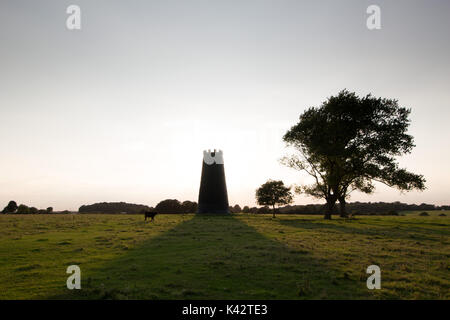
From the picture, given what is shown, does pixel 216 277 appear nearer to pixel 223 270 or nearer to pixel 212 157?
pixel 223 270

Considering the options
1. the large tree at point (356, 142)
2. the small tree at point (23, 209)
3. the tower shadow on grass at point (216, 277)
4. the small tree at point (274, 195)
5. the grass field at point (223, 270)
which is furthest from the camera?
the small tree at point (23, 209)

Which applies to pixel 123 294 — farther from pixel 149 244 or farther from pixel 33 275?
pixel 149 244

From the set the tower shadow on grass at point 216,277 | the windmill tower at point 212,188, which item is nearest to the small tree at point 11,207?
the windmill tower at point 212,188

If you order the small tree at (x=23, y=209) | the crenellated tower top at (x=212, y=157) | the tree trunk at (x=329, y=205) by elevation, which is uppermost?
the crenellated tower top at (x=212, y=157)

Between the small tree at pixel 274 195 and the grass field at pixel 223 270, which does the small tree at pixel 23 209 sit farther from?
the grass field at pixel 223 270

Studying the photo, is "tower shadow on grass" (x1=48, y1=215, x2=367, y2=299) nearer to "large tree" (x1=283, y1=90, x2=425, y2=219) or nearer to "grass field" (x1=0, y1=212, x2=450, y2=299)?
"grass field" (x1=0, y1=212, x2=450, y2=299)

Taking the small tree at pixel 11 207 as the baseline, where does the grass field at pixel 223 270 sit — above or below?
above

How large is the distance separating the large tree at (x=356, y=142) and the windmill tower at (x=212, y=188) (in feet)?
57.7

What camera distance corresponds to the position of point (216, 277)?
9.34m

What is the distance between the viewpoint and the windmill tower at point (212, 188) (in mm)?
52344

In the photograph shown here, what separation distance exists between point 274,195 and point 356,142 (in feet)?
58.8

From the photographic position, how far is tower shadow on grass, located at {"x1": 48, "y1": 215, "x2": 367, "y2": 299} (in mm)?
7770

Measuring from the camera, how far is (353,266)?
1091cm
